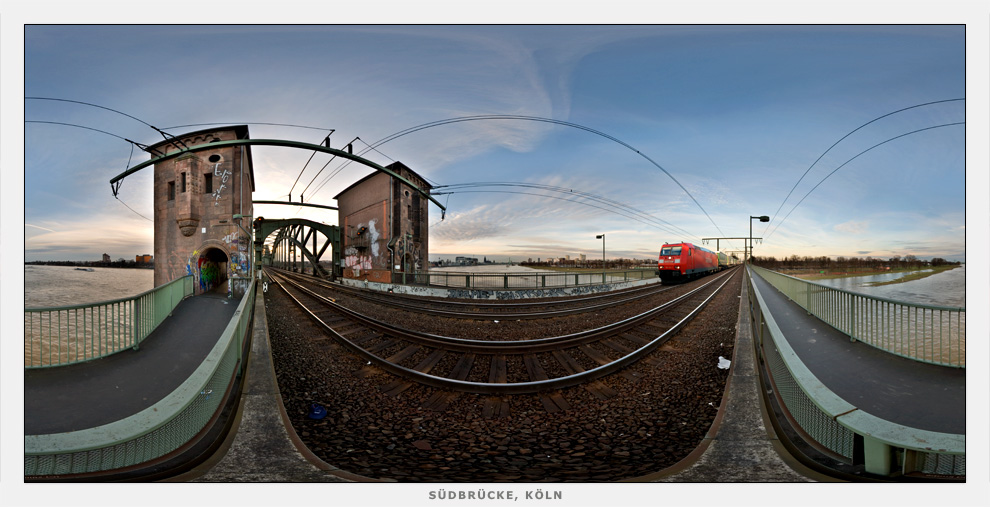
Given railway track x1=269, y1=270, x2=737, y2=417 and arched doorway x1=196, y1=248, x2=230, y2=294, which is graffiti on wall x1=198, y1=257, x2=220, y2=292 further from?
railway track x1=269, y1=270, x2=737, y2=417

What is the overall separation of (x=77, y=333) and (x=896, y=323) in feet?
30.5

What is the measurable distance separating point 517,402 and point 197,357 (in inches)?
148

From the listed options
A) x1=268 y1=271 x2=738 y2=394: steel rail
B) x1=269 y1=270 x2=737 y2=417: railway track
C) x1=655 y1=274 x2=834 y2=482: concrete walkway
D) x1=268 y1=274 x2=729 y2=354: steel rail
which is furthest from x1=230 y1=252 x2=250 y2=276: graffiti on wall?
x1=655 y1=274 x2=834 y2=482: concrete walkway

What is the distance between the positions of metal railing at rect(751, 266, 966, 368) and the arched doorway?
355 inches

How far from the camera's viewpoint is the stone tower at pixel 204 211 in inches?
152

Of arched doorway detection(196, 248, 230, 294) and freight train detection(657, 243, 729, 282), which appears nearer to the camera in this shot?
arched doorway detection(196, 248, 230, 294)

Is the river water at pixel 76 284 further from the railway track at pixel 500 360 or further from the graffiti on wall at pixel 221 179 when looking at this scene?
the railway track at pixel 500 360

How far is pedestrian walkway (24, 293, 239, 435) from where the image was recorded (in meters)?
2.35

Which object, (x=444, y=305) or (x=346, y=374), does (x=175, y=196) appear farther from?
(x=444, y=305)

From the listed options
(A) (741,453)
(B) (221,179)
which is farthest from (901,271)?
(B) (221,179)

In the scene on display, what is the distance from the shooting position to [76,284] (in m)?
3.04

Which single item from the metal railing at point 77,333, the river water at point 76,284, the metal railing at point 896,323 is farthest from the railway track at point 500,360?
the river water at point 76,284

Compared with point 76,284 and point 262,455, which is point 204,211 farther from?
point 262,455

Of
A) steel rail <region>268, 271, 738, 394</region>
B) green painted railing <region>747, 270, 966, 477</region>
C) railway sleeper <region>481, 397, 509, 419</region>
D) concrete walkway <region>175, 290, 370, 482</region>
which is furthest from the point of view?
steel rail <region>268, 271, 738, 394</region>
